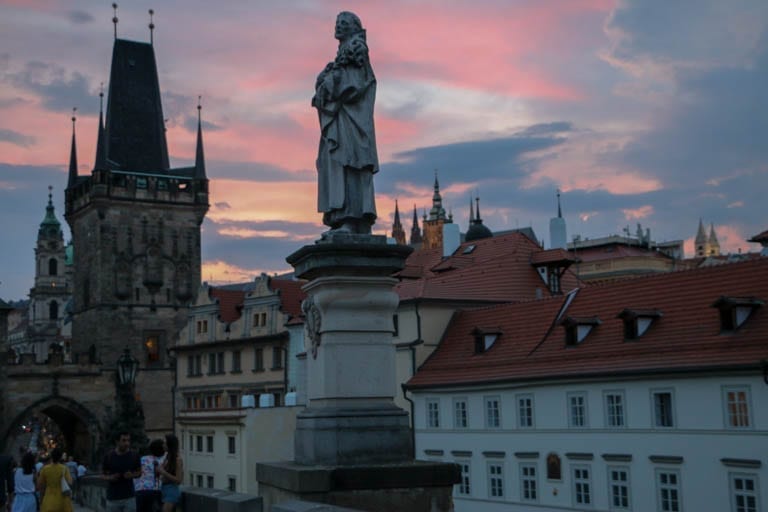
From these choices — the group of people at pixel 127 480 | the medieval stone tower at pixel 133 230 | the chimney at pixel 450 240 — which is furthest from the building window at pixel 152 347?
the group of people at pixel 127 480

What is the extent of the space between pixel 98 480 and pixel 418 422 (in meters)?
17.8

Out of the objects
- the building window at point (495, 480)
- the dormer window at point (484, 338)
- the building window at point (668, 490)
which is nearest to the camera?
the building window at point (668, 490)

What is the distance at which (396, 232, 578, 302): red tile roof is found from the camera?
4441 centimetres

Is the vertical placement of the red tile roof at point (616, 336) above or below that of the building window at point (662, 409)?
above

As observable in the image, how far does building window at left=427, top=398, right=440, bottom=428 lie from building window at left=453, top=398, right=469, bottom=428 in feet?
3.29

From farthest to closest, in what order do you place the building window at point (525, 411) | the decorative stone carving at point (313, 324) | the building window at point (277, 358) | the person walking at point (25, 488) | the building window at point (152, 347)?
1. the building window at point (152, 347)
2. the building window at point (277, 358)
3. the building window at point (525, 411)
4. the person walking at point (25, 488)
5. the decorative stone carving at point (313, 324)

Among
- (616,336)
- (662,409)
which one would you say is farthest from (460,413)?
(662,409)

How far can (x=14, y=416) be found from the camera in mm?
69562

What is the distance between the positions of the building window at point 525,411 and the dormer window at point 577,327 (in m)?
2.24

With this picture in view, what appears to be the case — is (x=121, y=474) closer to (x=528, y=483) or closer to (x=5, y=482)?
(x=5, y=482)

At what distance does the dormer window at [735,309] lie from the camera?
99.5ft

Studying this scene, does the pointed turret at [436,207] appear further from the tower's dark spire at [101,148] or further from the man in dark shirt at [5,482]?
the man in dark shirt at [5,482]

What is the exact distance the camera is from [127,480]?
12.9 m

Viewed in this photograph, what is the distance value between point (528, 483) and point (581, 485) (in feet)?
8.13
